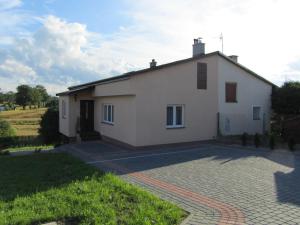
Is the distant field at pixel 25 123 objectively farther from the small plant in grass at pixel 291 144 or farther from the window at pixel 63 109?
the small plant in grass at pixel 291 144

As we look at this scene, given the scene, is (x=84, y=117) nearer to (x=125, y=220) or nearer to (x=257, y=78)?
(x=257, y=78)

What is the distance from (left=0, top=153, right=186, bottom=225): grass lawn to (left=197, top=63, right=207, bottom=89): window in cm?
944

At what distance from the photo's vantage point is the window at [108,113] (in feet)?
60.6

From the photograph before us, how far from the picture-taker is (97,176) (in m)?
9.49

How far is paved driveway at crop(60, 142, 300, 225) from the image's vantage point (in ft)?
21.6

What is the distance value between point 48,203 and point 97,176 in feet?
8.52

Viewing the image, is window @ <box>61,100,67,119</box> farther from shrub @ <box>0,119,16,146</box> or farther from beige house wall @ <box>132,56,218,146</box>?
shrub @ <box>0,119,16,146</box>

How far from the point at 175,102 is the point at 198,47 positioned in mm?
4798

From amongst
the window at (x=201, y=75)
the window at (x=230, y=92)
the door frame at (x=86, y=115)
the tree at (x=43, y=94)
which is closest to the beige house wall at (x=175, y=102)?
the window at (x=201, y=75)

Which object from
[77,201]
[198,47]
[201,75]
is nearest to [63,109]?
[198,47]

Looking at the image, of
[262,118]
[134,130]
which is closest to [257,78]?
[262,118]

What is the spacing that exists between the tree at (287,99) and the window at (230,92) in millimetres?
3348

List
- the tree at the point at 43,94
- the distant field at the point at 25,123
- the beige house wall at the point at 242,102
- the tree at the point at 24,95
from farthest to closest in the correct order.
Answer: the tree at the point at 43,94
the tree at the point at 24,95
the distant field at the point at 25,123
the beige house wall at the point at 242,102

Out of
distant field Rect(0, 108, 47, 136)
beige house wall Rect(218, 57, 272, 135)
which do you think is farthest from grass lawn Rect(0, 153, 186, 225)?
distant field Rect(0, 108, 47, 136)
